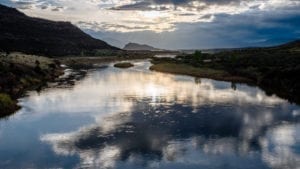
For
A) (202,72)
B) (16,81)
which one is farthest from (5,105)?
(202,72)

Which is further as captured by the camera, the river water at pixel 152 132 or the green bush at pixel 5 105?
the green bush at pixel 5 105

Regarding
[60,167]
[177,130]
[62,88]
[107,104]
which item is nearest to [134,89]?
[62,88]

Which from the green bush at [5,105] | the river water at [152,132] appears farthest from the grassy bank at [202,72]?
the green bush at [5,105]

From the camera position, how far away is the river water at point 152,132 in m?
32.6

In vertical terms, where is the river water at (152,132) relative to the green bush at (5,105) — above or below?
below

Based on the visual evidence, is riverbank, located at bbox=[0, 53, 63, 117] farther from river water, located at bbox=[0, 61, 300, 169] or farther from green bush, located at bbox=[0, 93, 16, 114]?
river water, located at bbox=[0, 61, 300, 169]

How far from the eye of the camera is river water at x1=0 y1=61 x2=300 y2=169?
107ft

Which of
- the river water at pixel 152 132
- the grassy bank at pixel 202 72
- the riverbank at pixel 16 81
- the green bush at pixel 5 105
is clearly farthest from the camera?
the grassy bank at pixel 202 72

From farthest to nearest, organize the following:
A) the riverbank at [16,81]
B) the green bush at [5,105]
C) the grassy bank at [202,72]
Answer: the grassy bank at [202,72], the riverbank at [16,81], the green bush at [5,105]

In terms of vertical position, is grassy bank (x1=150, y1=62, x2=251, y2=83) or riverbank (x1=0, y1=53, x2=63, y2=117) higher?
riverbank (x1=0, y1=53, x2=63, y2=117)

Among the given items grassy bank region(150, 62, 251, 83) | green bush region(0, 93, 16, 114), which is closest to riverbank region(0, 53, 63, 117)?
green bush region(0, 93, 16, 114)

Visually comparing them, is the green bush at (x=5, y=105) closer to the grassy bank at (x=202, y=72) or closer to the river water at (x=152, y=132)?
the river water at (x=152, y=132)

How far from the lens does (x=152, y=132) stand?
4203 centimetres

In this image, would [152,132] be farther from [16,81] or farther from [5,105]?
[16,81]
